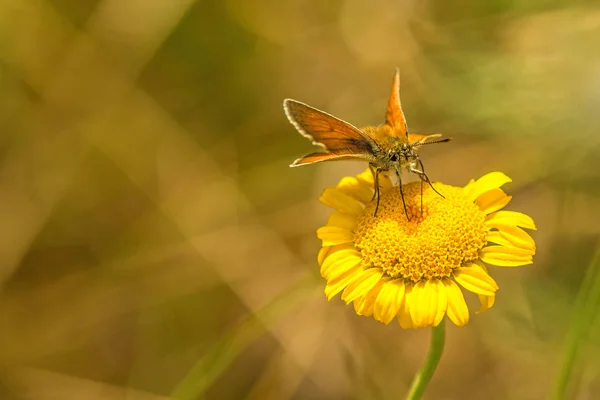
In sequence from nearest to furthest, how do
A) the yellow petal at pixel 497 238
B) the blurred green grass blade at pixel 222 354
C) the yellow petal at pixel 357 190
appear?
the yellow petal at pixel 497 238
the yellow petal at pixel 357 190
the blurred green grass blade at pixel 222 354

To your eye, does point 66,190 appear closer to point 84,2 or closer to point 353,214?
point 84,2

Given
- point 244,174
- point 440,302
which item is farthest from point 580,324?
point 244,174

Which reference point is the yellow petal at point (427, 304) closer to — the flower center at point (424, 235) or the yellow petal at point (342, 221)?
the flower center at point (424, 235)

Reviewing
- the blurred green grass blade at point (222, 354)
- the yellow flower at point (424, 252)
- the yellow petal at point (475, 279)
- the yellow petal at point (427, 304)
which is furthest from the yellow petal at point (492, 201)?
the blurred green grass blade at point (222, 354)

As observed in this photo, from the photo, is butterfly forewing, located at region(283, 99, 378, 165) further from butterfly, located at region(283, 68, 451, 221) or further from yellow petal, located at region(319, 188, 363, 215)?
yellow petal, located at region(319, 188, 363, 215)

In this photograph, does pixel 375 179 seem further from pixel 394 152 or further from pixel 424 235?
pixel 424 235

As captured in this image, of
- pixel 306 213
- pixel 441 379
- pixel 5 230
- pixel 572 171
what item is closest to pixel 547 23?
pixel 572 171
